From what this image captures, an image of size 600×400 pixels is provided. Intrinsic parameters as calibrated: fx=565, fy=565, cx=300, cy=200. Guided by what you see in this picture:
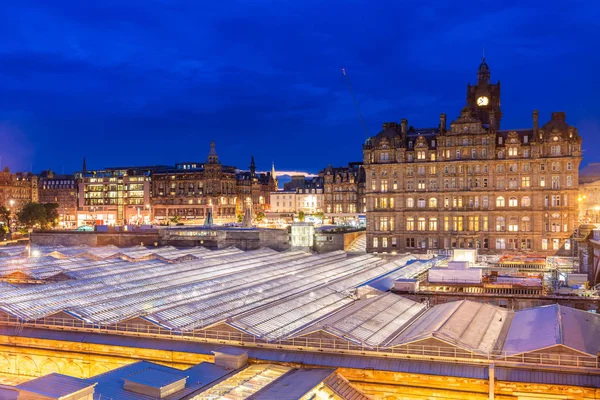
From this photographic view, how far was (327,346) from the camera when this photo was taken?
1438 inches

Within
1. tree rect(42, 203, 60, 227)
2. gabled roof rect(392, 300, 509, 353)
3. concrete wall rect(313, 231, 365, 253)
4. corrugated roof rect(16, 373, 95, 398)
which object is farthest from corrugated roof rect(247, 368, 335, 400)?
tree rect(42, 203, 60, 227)

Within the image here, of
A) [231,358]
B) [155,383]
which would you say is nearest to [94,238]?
[231,358]

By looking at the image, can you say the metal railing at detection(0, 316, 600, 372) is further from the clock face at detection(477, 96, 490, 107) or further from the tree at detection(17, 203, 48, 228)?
the tree at detection(17, 203, 48, 228)

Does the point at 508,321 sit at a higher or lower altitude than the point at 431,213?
lower

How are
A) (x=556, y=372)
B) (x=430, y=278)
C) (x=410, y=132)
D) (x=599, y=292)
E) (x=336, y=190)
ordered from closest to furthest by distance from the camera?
(x=556, y=372) < (x=599, y=292) < (x=430, y=278) < (x=410, y=132) < (x=336, y=190)

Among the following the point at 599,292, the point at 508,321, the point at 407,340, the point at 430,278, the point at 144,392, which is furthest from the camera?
the point at 430,278

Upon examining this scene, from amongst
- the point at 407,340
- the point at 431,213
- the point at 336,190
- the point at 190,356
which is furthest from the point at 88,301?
the point at 336,190

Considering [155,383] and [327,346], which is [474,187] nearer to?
[327,346]

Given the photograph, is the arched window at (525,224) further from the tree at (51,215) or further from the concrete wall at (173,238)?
the tree at (51,215)

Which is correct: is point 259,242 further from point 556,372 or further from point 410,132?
point 556,372

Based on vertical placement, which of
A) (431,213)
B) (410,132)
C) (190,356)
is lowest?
(190,356)

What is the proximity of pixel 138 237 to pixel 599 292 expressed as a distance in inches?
3660

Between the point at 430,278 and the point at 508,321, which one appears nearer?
the point at 508,321

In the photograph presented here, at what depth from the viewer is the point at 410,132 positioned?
118m
